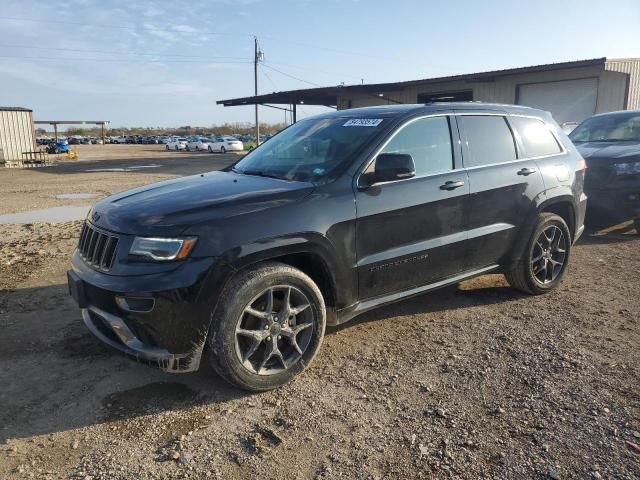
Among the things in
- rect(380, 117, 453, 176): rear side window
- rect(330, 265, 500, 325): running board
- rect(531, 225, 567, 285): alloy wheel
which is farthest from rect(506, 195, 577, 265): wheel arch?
rect(380, 117, 453, 176): rear side window

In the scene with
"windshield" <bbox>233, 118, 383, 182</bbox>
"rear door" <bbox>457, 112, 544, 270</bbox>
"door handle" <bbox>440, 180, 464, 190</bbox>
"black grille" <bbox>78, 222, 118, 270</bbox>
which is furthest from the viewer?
"rear door" <bbox>457, 112, 544, 270</bbox>

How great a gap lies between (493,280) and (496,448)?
3.11 m

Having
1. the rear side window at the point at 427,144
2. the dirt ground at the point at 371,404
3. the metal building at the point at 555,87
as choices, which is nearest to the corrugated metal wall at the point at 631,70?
the metal building at the point at 555,87

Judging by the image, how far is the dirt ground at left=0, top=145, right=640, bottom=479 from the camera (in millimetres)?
2627

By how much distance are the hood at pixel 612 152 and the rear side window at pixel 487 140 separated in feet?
11.5

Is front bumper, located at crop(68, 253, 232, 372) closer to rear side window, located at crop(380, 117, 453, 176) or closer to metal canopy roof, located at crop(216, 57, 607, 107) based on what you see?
rear side window, located at crop(380, 117, 453, 176)

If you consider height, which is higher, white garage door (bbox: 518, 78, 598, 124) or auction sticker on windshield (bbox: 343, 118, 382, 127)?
white garage door (bbox: 518, 78, 598, 124)

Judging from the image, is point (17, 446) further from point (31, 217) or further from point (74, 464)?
point (31, 217)

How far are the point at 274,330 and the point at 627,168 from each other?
6.34 meters

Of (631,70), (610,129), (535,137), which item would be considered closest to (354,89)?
(631,70)

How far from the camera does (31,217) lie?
31.7 ft

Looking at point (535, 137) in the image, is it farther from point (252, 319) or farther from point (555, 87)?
point (555, 87)

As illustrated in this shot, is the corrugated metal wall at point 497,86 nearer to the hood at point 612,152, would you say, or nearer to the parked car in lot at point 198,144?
the hood at point 612,152

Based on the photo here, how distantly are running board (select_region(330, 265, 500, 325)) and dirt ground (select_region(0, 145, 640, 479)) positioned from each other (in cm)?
36
